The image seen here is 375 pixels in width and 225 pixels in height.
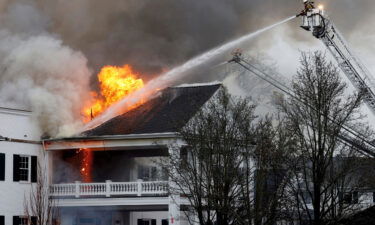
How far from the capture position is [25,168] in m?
35.3

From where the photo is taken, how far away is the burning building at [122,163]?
115ft

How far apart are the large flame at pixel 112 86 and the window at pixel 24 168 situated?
163 inches

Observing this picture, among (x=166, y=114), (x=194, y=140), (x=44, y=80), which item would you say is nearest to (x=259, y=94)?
(x=166, y=114)

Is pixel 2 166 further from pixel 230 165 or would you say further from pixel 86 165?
pixel 230 165

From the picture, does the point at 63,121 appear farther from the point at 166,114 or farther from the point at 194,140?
the point at 194,140

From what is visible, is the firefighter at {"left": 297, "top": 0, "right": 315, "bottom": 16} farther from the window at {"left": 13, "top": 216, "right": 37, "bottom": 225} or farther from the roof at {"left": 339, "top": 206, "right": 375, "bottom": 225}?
the window at {"left": 13, "top": 216, "right": 37, "bottom": 225}

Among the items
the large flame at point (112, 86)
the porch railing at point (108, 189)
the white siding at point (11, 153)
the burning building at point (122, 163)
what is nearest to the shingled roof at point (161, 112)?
the burning building at point (122, 163)

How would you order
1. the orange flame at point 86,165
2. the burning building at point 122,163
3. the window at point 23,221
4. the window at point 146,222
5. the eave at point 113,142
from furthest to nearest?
the window at point 146,222 → the orange flame at point 86,165 → the burning building at point 122,163 → the window at point 23,221 → the eave at point 113,142

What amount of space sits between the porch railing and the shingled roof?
2.42m

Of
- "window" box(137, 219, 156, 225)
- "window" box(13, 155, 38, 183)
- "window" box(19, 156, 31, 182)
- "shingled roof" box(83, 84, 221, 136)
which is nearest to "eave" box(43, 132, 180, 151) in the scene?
"shingled roof" box(83, 84, 221, 136)

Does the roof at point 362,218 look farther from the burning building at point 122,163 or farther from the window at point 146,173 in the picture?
the window at point 146,173

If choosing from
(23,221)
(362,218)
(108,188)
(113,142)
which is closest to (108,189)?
(108,188)

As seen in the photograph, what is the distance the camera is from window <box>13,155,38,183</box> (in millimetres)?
34719

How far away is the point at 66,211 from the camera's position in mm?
37438
